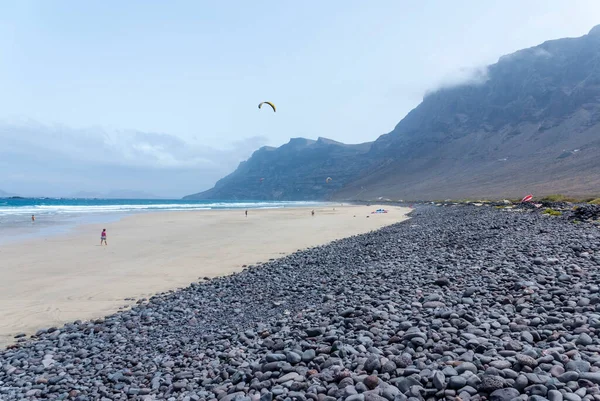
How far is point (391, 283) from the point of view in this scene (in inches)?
359

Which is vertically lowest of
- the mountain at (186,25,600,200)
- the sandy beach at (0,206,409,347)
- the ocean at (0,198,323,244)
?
the sandy beach at (0,206,409,347)

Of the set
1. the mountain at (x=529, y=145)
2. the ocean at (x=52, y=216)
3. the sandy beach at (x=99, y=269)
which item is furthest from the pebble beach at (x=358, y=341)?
the mountain at (x=529, y=145)

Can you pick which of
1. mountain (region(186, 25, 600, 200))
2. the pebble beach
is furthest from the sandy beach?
mountain (region(186, 25, 600, 200))

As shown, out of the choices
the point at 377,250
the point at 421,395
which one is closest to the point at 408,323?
the point at 421,395

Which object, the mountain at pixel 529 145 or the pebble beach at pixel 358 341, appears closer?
the pebble beach at pixel 358 341

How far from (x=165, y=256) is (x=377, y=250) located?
1055 centimetres

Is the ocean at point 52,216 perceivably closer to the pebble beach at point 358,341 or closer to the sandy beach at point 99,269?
the sandy beach at point 99,269

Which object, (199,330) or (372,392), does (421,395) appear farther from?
(199,330)

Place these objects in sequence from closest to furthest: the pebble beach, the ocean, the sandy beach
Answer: the pebble beach, the sandy beach, the ocean

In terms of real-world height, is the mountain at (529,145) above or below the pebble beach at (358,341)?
above

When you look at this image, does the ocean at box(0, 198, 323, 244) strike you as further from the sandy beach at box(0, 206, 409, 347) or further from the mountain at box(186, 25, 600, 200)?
the mountain at box(186, 25, 600, 200)

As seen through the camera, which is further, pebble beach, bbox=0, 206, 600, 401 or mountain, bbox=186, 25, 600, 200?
mountain, bbox=186, 25, 600, 200

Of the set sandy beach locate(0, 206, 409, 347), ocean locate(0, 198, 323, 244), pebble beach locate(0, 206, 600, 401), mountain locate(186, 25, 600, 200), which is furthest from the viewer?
mountain locate(186, 25, 600, 200)

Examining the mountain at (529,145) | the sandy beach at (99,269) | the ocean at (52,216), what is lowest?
the sandy beach at (99,269)
